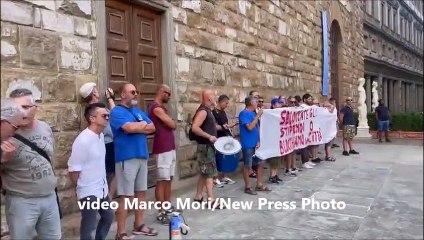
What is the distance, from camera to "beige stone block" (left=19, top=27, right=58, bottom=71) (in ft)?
12.0

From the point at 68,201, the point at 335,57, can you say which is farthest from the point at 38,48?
the point at 335,57

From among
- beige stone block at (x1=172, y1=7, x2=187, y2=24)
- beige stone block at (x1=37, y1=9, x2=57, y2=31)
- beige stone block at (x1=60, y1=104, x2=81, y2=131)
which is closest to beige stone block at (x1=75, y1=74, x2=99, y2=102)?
beige stone block at (x1=60, y1=104, x2=81, y2=131)

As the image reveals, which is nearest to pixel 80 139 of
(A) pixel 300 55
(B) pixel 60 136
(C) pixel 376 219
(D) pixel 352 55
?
(B) pixel 60 136

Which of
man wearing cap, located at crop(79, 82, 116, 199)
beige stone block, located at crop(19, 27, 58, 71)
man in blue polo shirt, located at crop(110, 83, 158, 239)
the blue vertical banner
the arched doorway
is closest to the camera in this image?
beige stone block, located at crop(19, 27, 58, 71)

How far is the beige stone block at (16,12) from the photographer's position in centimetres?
348

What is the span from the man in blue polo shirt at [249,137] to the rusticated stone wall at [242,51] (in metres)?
0.85

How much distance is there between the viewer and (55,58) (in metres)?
3.97

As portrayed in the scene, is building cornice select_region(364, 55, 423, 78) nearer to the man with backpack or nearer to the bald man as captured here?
the man with backpack

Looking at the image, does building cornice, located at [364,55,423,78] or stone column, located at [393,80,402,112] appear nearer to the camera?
building cornice, located at [364,55,423,78]

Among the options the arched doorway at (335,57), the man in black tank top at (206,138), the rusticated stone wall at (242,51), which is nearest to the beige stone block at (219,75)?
the rusticated stone wall at (242,51)

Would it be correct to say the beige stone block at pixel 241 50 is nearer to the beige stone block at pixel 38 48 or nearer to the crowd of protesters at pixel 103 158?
the crowd of protesters at pixel 103 158

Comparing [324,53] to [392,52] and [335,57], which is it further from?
[392,52]

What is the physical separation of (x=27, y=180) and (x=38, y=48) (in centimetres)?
156

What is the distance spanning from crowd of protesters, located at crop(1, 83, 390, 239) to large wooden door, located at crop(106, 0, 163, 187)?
0.60 metres
